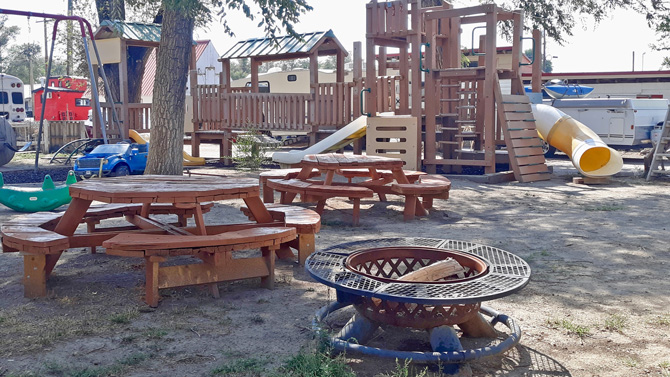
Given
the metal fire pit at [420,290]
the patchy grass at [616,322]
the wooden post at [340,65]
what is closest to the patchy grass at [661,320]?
the patchy grass at [616,322]

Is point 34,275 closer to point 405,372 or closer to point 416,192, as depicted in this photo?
point 405,372

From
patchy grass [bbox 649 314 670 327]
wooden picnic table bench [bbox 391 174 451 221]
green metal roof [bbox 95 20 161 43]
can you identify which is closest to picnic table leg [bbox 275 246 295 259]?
wooden picnic table bench [bbox 391 174 451 221]

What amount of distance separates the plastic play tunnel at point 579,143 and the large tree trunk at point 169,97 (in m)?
7.25

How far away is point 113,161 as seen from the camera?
39.7 feet

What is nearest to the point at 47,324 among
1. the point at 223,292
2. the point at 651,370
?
the point at 223,292

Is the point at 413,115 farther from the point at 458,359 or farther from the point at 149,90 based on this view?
the point at 149,90

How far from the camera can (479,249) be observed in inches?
177

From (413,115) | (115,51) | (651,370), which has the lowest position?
(651,370)

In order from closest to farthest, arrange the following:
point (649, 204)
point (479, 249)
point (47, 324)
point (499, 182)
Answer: point (47, 324) → point (479, 249) → point (649, 204) → point (499, 182)

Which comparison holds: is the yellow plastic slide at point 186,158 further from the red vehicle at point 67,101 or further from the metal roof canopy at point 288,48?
the red vehicle at point 67,101

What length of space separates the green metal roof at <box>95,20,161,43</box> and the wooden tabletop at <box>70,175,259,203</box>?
12.2 m

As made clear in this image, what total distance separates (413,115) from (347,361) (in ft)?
33.2

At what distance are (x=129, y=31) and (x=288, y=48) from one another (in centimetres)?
407

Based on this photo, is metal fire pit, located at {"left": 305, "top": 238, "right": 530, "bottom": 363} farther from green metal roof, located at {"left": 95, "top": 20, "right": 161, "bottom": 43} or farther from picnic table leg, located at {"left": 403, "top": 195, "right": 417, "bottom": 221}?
green metal roof, located at {"left": 95, "top": 20, "right": 161, "bottom": 43}
